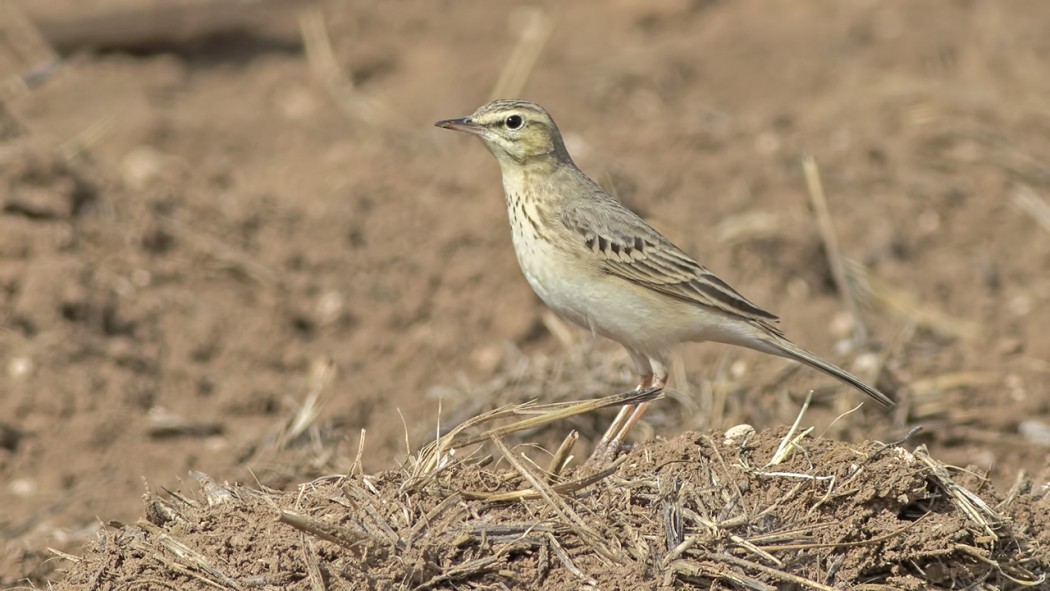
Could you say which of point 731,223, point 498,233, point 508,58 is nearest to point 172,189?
point 498,233

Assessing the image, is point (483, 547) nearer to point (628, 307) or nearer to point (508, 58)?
point (628, 307)

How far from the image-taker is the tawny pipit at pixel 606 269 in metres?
5.80

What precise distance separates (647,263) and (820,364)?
92 centimetres

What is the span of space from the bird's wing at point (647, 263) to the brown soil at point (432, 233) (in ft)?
2.80

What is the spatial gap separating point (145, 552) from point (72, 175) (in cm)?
486

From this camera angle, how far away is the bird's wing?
19.4 ft

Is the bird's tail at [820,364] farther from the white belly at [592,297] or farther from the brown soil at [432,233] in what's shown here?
the white belly at [592,297]

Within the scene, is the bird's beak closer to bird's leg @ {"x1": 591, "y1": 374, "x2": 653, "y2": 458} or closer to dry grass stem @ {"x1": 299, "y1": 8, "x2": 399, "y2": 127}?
bird's leg @ {"x1": 591, "y1": 374, "x2": 653, "y2": 458}

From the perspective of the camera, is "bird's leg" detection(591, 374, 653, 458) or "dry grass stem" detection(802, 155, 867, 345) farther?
"dry grass stem" detection(802, 155, 867, 345)

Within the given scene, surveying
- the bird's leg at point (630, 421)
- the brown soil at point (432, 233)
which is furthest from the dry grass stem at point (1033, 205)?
the bird's leg at point (630, 421)

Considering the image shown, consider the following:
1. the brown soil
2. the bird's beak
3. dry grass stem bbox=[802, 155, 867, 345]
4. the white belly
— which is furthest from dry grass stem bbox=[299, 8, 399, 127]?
the white belly

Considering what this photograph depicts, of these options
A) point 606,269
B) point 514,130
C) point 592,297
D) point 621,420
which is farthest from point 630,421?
point 514,130

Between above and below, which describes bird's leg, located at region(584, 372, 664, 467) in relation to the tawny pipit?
below

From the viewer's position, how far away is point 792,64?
13.1 metres
